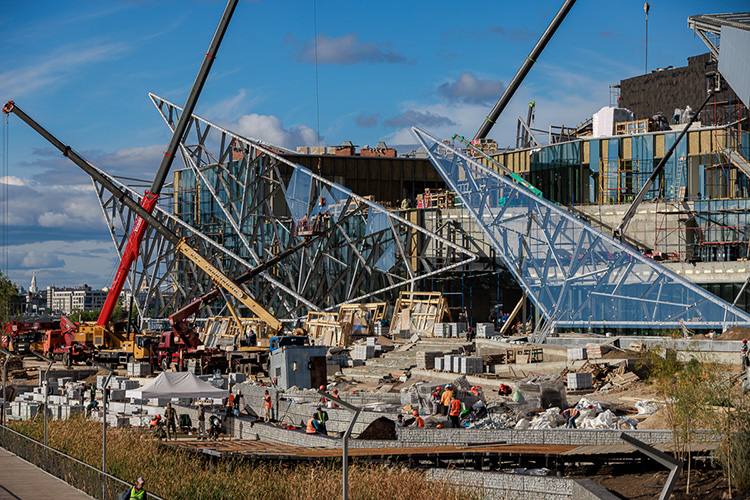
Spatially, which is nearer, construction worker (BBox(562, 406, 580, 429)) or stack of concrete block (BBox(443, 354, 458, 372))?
construction worker (BBox(562, 406, 580, 429))

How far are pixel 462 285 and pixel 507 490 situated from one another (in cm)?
4409

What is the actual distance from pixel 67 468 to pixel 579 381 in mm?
18275

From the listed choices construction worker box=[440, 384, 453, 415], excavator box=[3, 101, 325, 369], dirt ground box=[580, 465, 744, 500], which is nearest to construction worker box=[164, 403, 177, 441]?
construction worker box=[440, 384, 453, 415]

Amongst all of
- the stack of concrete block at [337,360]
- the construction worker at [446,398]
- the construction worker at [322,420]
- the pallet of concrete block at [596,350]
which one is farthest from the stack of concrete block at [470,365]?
the construction worker at [322,420]

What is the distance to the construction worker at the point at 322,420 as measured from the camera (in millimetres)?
27641

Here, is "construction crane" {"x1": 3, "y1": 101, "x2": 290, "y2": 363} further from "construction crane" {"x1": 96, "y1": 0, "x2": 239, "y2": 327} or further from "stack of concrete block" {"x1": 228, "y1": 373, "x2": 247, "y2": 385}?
"stack of concrete block" {"x1": 228, "y1": 373, "x2": 247, "y2": 385}

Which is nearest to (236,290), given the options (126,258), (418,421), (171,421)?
(126,258)

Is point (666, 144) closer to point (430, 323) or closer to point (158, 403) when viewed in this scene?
point (430, 323)

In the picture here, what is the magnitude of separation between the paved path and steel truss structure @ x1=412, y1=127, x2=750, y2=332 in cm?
2611

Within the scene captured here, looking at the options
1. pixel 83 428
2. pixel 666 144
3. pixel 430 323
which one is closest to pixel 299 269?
pixel 430 323

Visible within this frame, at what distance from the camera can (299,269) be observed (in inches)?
2889

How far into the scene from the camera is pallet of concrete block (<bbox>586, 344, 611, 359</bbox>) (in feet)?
124

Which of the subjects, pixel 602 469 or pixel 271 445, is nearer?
pixel 602 469

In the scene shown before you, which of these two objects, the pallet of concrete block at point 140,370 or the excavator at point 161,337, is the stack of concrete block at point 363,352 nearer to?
the excavator at point 161,337
